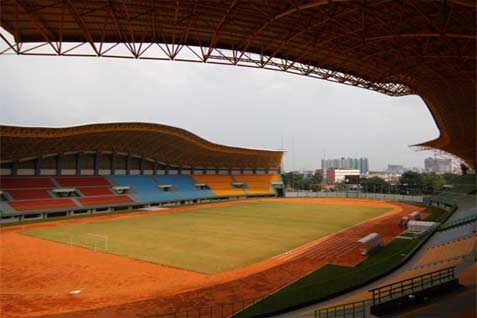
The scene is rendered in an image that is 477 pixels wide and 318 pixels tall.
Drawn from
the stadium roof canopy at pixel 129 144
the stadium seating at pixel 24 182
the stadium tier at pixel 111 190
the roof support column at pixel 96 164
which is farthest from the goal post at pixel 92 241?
the roof support column at pixel 96 164

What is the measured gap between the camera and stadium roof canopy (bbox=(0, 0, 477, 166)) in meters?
15.4

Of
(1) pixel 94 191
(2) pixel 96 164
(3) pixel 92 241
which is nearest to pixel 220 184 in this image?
(2) pixel 96 164

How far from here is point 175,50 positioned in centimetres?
1986

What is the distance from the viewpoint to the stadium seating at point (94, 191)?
51938 mm

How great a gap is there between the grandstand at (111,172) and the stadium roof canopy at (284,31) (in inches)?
1109

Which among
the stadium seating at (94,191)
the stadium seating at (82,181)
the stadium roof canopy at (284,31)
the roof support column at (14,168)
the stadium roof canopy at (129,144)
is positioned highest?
the stadium roof canopy at (284,31)

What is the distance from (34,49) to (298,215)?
121 feet

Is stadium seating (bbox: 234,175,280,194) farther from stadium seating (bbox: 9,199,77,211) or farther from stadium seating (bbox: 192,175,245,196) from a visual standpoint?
stadium seating (bbox: 9,199,77,211)

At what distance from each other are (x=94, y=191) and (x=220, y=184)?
29.1 meters

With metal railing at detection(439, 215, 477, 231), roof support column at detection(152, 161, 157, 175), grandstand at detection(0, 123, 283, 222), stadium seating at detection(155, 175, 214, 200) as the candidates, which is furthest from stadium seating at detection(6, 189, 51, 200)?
metal railing at detection(439, 215, 477, 231)

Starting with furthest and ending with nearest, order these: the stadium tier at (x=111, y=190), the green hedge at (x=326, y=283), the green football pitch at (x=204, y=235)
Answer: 1. the stadium tier at (x=111, y=190)
2. the green football pitch at (x=204, y=235)
3. the green hedge at (x=326, y=283)

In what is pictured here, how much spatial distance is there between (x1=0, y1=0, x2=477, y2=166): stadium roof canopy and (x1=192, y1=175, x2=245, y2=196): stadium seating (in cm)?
5020

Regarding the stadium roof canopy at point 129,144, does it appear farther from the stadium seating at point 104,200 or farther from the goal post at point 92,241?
the goal post at point 92,241

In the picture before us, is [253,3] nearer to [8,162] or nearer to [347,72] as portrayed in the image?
[347,72]
